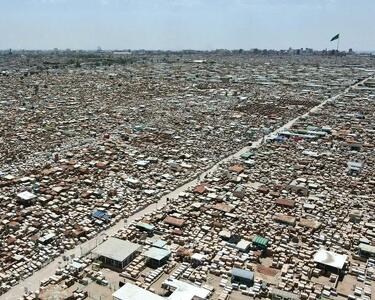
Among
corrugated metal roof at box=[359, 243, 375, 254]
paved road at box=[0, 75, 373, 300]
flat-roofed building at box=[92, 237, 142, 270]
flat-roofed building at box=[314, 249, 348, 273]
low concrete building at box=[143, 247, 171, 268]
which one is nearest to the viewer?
paved road at box=[0, 75, 373, 300]

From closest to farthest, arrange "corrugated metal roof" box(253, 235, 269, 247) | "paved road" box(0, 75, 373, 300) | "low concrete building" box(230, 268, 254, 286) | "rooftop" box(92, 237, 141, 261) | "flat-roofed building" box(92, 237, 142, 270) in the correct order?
"paved road" box(0, 75, 373, 300), "low concrete building" box(230, 268, 254, 286), "flat-roofed building" box(92, 237, 142, 270), "rooftop" box(92, 237, 141, 261), "corrugated metal roof" box(253, 235, 269, 247)

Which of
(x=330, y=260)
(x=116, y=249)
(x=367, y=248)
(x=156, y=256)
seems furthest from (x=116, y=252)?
(x=367, y=248)

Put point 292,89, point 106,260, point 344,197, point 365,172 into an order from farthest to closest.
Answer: point 292,89
point 365,172
point 344,197
point 106,260

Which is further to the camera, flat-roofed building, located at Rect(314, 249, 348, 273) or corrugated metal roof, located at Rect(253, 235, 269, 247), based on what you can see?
corrugated metal roof, located at Rect(253, 235, 269, 247)

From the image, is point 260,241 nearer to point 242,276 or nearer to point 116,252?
point 242,276

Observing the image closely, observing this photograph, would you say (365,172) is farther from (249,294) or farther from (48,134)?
(48,134)

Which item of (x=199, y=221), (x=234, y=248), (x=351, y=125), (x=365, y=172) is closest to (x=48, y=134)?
(x=199, y=221)

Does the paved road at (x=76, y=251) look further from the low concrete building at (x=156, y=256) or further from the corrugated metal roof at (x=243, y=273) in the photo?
the corrugated metal roof at (x=243, y=273)

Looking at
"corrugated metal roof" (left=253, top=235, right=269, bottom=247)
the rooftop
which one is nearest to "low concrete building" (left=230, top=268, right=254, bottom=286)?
"corrugated metal roof" (left=253, top=235, right=269, bottom=247)

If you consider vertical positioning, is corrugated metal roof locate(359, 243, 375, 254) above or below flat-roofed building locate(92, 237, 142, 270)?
above

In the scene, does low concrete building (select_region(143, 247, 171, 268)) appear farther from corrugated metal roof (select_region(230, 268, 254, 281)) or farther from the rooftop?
corrugated metal roof (select_region(230, 268, 254, 281))

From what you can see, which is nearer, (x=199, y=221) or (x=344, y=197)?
(x=199, y=221)
